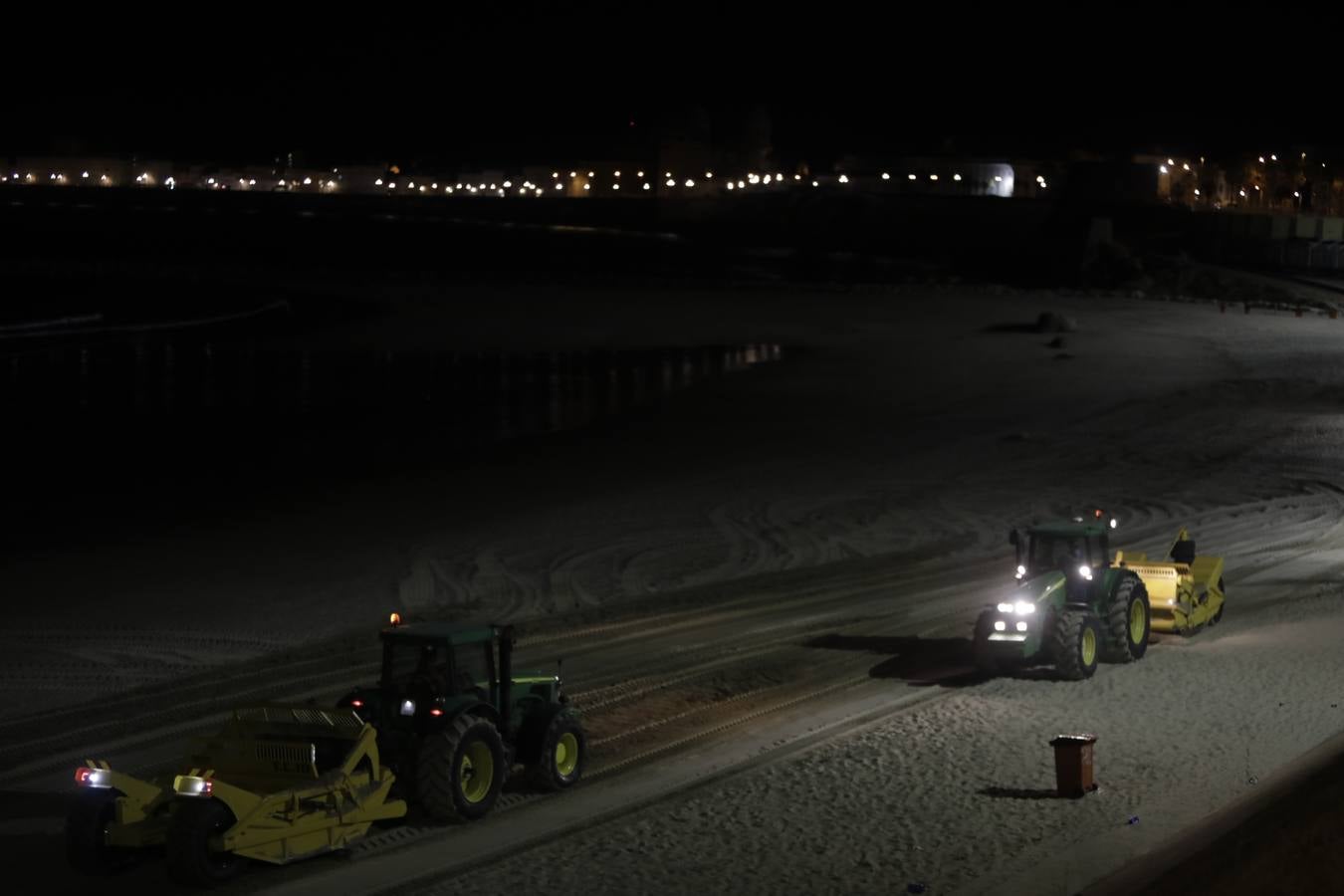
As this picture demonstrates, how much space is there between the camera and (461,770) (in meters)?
9.30

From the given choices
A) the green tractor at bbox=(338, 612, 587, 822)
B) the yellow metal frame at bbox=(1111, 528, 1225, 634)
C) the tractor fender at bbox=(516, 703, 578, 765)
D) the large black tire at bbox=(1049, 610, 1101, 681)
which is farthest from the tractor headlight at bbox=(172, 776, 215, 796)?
the yellow metal frame at bbox=(1111, 528, 1225, 634)

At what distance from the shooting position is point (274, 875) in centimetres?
880

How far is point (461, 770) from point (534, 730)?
0.75m

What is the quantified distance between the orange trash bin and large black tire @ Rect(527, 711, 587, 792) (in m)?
2.83

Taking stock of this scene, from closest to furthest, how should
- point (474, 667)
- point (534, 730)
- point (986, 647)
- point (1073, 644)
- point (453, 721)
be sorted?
point (453, 721), point (474, 667), point (534, 730), point (1073, 644), point (986, 647)

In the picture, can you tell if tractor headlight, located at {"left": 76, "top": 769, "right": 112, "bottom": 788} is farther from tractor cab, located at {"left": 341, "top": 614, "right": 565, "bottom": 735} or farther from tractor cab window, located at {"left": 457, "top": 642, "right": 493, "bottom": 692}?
tractor cab window, located at {"left": 457, "top": 642, "right": 493, "bottom": 692}

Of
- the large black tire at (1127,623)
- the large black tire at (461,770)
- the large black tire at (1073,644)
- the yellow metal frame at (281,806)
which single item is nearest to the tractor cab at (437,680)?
the large black tire at (461,770)

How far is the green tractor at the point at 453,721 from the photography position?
30.1ft

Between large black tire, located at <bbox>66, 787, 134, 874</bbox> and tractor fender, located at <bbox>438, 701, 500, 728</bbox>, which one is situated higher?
tractor fender, located at <bbox>438, 701, 500, 728</bbox>

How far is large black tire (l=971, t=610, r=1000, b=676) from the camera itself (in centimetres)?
1309

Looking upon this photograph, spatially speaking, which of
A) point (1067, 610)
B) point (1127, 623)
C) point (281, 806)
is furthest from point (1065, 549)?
point (281, 806)

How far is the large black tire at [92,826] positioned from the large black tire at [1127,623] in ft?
26.3

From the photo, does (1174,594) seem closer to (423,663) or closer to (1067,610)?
(1067,610)

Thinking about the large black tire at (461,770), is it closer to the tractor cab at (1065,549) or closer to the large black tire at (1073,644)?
the large black tire at (1073,644)
